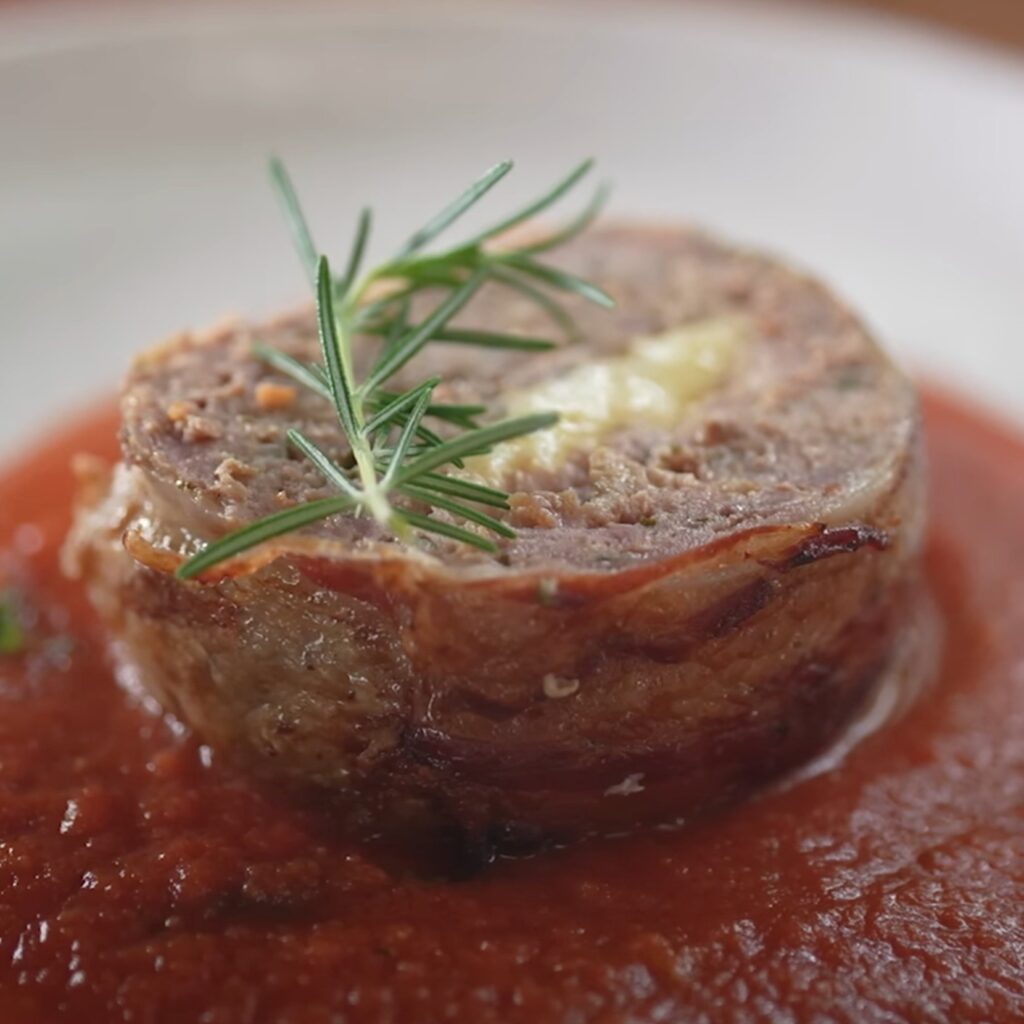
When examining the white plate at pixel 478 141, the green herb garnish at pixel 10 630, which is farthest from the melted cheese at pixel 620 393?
the white plate at pixel 478 141

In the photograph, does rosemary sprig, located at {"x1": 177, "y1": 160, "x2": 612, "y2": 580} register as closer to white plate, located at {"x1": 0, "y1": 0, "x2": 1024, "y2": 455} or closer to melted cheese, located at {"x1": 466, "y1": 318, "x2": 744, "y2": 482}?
melted cheese, located at {"x1": 466, "y1": 318, "x2": 744, "y2": 482}

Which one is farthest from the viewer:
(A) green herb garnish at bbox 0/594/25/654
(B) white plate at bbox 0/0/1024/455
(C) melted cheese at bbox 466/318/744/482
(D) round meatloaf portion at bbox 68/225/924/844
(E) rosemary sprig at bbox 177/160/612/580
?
(B) white plate at bbox 0/0/1024/455

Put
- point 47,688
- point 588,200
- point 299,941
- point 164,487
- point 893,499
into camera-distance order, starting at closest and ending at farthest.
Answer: point 299,941 < point 164,487 < point 893,499 < point 47,688 < point 588,200

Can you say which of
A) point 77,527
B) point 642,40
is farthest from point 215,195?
point 77,527

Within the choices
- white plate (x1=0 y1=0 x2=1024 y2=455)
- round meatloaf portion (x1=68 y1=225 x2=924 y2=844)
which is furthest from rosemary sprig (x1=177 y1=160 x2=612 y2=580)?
white plate (x1=0 y1=0 x2=1024 y2=455)

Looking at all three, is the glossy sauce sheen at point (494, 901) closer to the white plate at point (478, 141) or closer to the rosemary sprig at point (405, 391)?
the rosemary sprig at point (405, 391)

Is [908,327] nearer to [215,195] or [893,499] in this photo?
[893,499]

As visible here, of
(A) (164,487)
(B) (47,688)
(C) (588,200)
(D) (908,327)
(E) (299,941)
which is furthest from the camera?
(C) (588,200)
